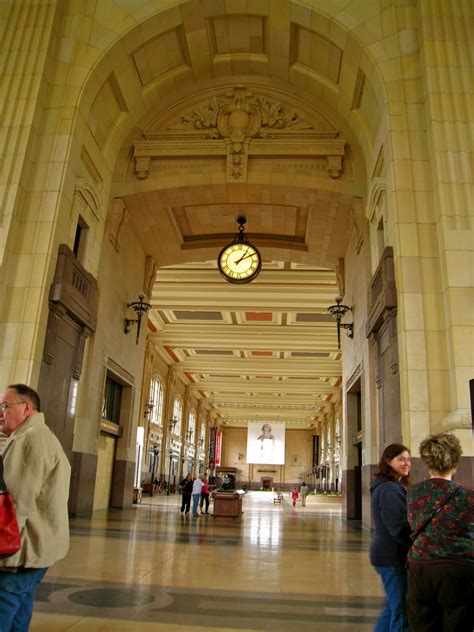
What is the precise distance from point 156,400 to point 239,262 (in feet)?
61.6

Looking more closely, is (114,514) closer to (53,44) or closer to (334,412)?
(53,44)

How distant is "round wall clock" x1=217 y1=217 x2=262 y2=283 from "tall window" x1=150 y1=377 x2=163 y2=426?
16.7 metres

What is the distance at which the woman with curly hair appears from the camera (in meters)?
2.16

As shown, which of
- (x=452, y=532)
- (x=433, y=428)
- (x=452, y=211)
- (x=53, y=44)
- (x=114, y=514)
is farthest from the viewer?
(x=114, y=514)

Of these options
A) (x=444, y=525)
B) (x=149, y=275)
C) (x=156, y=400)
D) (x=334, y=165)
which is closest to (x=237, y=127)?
(x=334, y=165)

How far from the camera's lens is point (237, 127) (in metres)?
10.9

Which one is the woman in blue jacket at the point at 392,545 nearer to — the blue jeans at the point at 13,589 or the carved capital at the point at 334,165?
the blue jeans at the point at 13,589

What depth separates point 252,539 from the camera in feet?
28.3

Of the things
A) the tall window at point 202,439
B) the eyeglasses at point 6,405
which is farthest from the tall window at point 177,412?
the eyeglasses at point 6,405

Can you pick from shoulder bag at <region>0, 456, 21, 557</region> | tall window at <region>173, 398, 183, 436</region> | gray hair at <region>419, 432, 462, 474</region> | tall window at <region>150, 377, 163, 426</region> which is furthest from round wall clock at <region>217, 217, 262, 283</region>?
tall window at <region>173, 398, 183, 436</region>

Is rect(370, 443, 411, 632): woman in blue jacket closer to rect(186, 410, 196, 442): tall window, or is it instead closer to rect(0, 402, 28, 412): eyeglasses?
rect(0, 402, 28, 412): eyeglasses

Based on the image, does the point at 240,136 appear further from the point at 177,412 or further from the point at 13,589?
the point at 177,412

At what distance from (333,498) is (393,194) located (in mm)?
21539

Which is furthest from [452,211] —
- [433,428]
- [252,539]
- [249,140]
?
[252,539]
